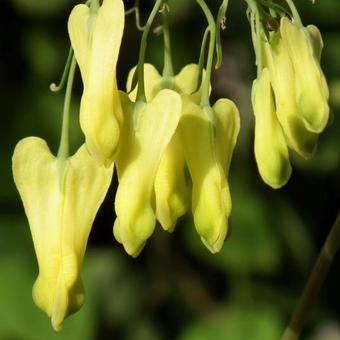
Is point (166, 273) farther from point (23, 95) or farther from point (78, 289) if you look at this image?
point (78, 289)

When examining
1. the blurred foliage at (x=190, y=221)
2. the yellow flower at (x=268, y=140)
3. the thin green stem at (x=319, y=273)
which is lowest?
the blurred foliage at (x=190, y=221)

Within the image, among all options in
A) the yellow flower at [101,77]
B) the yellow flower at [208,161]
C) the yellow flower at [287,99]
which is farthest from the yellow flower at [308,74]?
the yellow flower at [101,77]

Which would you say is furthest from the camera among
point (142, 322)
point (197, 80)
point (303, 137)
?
point (142, 322)

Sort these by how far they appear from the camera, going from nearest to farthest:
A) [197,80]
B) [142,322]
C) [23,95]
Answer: [197,80]
[23,95]
[142,322]

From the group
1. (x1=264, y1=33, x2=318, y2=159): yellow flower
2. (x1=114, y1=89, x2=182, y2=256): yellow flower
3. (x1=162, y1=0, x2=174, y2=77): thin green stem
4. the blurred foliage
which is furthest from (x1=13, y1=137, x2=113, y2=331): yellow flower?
the blurred foliage

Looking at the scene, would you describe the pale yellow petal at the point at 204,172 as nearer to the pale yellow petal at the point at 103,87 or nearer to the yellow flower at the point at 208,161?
the yellow flower at the point at 208,161

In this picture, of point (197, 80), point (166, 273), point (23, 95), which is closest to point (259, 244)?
point (166, 273)
